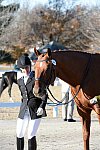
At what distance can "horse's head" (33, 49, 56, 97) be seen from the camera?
231 inches

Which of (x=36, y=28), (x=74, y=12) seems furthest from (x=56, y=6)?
(x=36, y=28)

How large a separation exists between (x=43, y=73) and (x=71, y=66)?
622mm

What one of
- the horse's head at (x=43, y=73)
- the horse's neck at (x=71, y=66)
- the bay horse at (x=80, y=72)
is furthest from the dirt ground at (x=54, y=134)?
the horse's head at (x=43, y=73)

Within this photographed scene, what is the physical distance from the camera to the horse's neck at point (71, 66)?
630cm

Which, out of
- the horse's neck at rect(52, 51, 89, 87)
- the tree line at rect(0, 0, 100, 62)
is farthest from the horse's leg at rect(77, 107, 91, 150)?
the tree line at rect(0, 0, 100, 62)

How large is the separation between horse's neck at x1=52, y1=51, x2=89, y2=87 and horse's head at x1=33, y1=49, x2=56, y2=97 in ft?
0.80

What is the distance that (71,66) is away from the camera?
20.9ft

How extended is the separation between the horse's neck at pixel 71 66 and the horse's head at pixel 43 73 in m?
0.24

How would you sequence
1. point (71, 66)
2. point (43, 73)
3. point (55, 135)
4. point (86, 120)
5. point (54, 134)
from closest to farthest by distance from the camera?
point (43, 73) < point (71, 66) < point (86, 120) < point (55, 135) < point (54, 134)

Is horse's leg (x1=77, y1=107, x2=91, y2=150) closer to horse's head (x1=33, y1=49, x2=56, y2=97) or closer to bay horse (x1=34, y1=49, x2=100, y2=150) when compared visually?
bay horse (x1=34, y1=49, x2=100, y2=150)

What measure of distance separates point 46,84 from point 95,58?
1028 millimetres

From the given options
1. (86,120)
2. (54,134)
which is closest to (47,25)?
(54,134)

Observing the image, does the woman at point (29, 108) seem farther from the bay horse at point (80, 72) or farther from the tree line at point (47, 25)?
the tree line at point (47, 25)

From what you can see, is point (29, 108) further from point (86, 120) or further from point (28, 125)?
point (86, 120)
